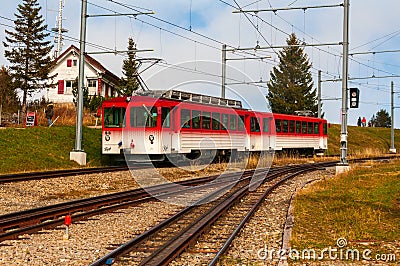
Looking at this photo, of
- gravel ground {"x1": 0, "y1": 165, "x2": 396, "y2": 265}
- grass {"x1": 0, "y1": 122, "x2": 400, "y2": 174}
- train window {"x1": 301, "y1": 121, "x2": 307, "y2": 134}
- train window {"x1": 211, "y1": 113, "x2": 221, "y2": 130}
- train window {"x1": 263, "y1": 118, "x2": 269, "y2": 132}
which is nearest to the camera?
gravel ground {"x1": 0, "y1": 165, "x2": 396, "y2": 265}

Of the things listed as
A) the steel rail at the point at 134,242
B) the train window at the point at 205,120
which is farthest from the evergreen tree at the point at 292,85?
the steel rail at the point at 134,242

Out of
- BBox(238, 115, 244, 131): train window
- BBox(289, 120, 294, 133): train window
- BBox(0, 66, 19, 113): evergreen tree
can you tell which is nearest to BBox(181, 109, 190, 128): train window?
BBox(238, 115, 244, 131): train window

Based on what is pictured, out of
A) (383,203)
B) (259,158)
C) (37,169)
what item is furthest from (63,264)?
(259,158)

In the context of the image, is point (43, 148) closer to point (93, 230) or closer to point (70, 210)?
point (70, 210)

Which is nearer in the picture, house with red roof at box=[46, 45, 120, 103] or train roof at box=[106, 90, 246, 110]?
train roof at box=[106, 90, 246, 110]

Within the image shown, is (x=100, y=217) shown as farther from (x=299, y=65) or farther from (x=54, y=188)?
(x=299, y=65)

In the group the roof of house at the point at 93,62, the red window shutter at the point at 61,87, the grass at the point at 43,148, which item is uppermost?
the roof of house at the point at 93,62

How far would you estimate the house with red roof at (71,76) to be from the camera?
58.4m

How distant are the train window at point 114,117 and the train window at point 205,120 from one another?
144 inches

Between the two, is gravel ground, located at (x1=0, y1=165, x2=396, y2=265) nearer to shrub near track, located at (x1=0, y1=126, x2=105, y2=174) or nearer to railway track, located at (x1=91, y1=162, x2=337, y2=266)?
railway track, located at (x1=91, y1=162, x2=337, y2=266)

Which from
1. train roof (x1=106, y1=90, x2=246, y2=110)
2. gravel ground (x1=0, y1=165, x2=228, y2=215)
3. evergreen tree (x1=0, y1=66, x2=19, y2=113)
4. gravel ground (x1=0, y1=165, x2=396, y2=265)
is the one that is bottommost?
gravel ground (x1=0, y1=165, x2=396, y2=265)

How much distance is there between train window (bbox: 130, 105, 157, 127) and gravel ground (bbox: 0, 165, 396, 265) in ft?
19.4

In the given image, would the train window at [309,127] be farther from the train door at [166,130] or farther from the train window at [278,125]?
the train door at [166,130]

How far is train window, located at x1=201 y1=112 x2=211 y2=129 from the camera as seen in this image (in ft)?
81.7
